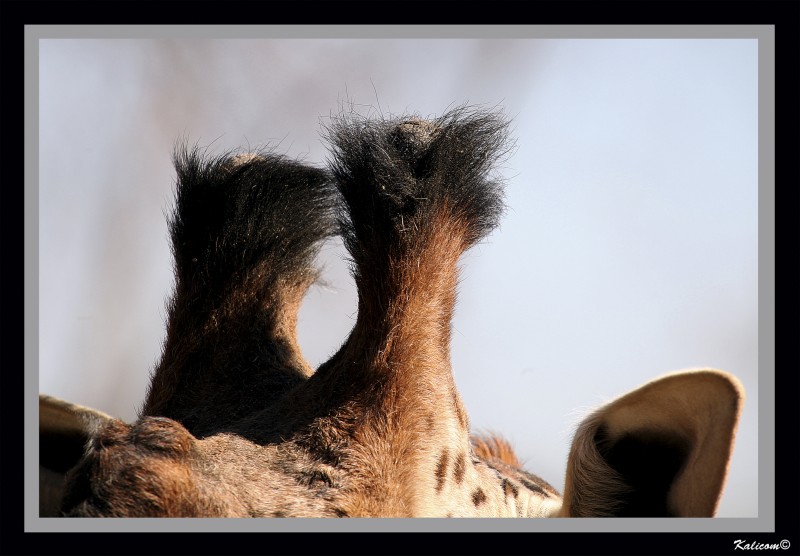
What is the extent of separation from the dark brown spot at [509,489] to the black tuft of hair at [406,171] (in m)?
0.89

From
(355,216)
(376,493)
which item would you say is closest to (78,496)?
(376,493)

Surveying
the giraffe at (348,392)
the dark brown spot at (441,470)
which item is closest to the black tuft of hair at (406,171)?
the giraffe at (348,392)

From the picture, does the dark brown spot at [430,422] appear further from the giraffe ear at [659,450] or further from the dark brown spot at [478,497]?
the giraffe ear at [659,450]

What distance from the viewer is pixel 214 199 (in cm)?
382

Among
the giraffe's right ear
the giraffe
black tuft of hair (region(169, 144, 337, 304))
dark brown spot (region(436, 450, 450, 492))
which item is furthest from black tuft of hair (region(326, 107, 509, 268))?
the giraffe's right ear

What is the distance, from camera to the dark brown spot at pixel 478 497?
10.3ft

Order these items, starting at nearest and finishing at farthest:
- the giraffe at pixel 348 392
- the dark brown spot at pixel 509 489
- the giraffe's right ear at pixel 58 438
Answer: the giraffe at pixel 348 392 → the giraffe's right ear at pixel 58 438 → the dark brown spot at pixel 509 489

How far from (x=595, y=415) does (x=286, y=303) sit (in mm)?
1460

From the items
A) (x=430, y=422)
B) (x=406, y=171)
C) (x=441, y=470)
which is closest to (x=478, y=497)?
(x=441, y=470)

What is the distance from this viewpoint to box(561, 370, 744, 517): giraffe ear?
261 centimetres

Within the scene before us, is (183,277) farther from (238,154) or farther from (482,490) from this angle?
(482,490)

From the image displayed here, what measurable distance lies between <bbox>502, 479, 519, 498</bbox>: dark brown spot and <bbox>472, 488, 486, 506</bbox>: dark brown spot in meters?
0.20

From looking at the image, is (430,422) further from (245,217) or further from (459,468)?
(245,217)

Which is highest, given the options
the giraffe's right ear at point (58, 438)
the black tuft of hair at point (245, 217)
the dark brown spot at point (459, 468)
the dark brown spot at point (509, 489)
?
the black tuft of hair at point (245, 217)
